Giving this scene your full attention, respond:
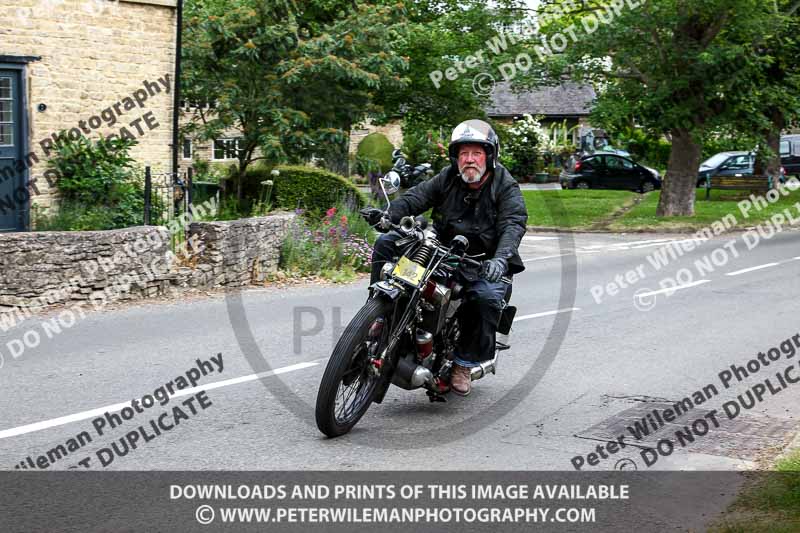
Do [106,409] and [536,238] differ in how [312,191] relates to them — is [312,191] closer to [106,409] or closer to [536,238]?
[536,238]

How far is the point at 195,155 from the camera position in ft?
73.7

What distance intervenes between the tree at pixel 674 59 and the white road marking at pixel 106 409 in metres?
18.6

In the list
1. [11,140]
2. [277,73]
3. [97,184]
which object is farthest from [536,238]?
[11,140]

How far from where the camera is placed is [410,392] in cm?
757

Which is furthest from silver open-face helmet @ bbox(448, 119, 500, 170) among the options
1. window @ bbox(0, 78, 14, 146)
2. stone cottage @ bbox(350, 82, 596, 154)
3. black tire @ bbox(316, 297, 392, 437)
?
stone cottage @ bbox(350, 82, 596, 154)

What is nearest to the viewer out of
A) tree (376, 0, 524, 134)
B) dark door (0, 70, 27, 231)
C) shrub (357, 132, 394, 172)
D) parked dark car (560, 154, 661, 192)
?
dark door (0, 70, 27, 231)

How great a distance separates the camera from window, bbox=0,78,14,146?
651 inches

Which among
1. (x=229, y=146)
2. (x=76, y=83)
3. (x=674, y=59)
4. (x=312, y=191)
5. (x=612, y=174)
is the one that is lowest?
(x=612, y=174)

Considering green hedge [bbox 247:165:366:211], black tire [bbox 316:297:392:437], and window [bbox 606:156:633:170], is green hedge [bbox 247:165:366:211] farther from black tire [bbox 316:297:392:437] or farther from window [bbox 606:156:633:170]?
window [bbox 606:156:633:170]

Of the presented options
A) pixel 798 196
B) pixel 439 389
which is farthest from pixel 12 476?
A: pixel 798 196

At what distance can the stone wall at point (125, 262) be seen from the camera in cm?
1141

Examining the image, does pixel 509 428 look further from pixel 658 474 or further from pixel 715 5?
pixel 715 5

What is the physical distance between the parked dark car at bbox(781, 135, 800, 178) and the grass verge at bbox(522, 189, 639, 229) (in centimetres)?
720

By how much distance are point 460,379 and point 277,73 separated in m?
14.4
